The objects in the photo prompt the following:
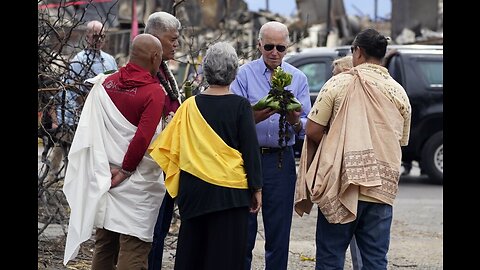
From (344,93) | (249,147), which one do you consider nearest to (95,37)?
(249,147)

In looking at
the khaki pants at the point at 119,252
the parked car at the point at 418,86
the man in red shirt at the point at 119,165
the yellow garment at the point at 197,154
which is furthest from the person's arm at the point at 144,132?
the parked car at the point at 418,86

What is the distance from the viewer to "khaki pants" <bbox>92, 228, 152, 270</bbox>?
619cm

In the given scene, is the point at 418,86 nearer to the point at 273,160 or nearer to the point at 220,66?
the point at 273,160

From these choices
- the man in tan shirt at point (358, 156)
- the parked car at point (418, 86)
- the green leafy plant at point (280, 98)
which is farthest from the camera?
Answer: the parked car at point (418, 86)

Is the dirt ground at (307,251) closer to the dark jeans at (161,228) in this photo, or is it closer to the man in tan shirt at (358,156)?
the dark jeans at (161,228)

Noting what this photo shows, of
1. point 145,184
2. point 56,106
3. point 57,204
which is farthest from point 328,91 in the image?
point 57,204

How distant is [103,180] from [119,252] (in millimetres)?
507

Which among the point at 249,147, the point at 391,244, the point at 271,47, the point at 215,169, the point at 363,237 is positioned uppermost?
the point at 271,47

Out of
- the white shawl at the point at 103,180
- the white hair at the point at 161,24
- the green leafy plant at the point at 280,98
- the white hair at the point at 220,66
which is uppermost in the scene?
the white hair at the point at 161,24

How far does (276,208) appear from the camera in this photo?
658 cm

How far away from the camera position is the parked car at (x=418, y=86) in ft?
48.3

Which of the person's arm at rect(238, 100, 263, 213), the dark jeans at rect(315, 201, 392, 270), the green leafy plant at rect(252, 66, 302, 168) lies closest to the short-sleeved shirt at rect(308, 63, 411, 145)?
the green leafy plant at rect(252, 66, 302, 168)

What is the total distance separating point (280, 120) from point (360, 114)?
0.72m

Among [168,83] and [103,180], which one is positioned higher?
[168,83]
